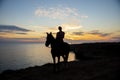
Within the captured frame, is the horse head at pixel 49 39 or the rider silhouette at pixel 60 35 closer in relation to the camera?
the rider silhouette at pixel 60 35

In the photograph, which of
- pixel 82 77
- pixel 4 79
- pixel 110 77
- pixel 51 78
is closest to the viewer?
pixel 110 77

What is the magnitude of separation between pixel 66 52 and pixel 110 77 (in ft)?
15.3

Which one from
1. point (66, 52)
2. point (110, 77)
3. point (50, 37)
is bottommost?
point (110, 77)

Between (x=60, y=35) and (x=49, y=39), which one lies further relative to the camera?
(x=49, y=39)

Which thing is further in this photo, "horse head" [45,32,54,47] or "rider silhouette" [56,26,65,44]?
"horse head" [45,32,54,47]

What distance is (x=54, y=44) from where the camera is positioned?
13195 millimetres

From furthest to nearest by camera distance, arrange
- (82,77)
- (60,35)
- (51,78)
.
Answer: (60,35) → (51,78) → (82,77)

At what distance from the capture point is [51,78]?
40.1 feet

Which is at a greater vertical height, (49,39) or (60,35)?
(60,35)

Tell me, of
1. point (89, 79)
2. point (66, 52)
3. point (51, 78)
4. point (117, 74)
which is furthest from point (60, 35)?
point (117, 74)

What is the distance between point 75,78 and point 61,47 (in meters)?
2.86

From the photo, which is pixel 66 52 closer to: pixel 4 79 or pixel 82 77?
pixel 82 77

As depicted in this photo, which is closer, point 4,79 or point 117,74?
point 117,74

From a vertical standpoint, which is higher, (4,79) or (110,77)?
(110,77)
